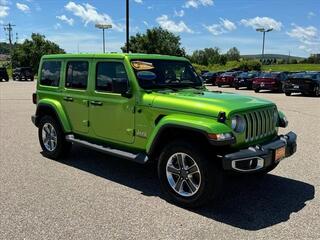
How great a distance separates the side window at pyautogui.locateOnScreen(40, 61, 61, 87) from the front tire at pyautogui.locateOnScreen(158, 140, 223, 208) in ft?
9.94

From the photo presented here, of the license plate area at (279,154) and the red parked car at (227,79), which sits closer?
the license plate area at (279,154)

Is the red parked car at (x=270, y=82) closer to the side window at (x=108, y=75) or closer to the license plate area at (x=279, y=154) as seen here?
the side window at (x=108, y=75)

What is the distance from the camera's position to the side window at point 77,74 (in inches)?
265

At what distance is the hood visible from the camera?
16.3 feet

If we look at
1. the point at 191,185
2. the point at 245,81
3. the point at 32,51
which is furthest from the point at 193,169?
the point at 32,51

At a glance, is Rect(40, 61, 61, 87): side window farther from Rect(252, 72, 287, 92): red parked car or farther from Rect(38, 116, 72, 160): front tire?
Rect(252, 72, 287, 92): red parked car

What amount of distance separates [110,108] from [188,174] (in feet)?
5.68

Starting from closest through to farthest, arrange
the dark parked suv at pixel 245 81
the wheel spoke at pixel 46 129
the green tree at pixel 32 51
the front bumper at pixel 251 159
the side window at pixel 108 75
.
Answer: the front bumper at pixel 251 159
the side window at pixel 108 75
the wheel spoke at pixel 46 129
the dark parked suv at pixel 245 81
the green tree at pixel 32 51

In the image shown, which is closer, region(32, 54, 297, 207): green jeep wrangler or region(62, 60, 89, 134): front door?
region(32, 54, 297, 207): green jeep wrangler

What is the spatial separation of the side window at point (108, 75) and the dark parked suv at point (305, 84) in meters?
20.2

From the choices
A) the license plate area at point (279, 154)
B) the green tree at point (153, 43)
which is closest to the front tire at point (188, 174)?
the license plate area at point (279, 154)

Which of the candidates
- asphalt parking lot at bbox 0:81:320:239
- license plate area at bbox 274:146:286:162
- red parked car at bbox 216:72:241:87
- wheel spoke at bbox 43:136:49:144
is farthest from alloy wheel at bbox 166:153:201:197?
red parked car at bbox 216:72:241:87

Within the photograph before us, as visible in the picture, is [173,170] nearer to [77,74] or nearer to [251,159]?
[251,159]

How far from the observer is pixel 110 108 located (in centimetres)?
617
